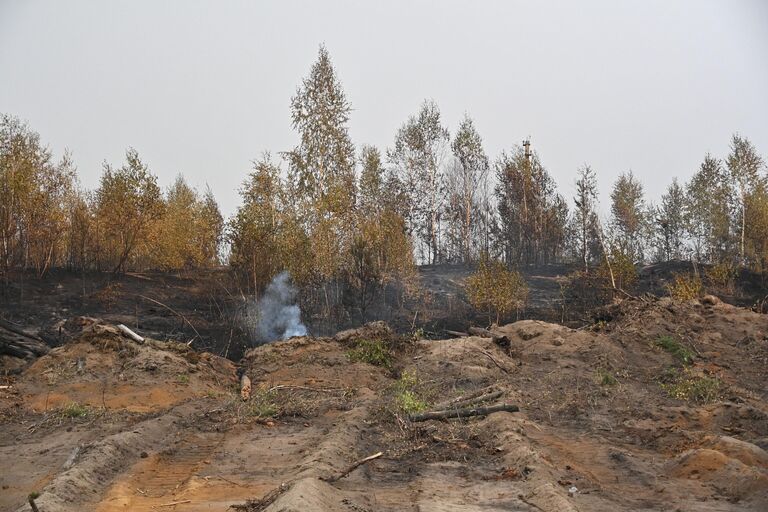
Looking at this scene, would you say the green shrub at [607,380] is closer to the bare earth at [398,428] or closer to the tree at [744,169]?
the bare earth at [398,428]

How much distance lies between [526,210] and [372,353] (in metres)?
30.5

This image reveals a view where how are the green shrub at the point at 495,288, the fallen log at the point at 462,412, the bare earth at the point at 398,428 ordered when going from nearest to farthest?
the bare earth at the point at 398,428
the fallen log at the point at 462,412
the green shrub at the point at 495,288

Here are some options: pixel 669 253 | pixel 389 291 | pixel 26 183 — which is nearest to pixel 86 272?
pixel 26 183

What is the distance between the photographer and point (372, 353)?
1905 centimetres

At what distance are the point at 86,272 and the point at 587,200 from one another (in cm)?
2866

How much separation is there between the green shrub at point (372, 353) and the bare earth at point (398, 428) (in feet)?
1.07

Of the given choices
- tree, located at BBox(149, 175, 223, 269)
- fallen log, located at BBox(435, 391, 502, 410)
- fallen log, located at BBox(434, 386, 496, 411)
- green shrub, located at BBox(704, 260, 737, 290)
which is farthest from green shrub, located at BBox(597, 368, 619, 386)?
tree, located at BBox(149, 175, 223, 269)

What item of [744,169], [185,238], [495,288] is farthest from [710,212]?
[185,238]

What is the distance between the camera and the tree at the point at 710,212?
44469 millimetres

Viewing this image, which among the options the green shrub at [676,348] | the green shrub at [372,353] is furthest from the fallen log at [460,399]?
the green shrub at [676,348]

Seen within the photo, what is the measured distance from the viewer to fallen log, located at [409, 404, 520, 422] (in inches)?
431

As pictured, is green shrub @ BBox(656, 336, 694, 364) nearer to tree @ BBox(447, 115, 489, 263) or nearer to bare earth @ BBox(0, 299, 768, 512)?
bare earth @ BBox(0, 299, 768, 512)

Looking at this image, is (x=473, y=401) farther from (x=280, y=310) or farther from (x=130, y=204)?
(x=130, y=204)

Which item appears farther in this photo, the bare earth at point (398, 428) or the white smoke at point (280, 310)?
the white smoke at point (280, 310)
